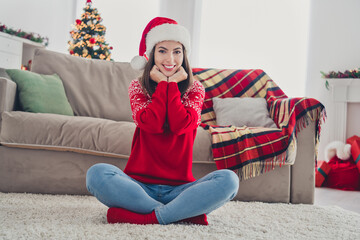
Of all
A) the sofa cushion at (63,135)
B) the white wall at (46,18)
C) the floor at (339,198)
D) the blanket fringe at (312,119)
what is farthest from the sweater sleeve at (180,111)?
the white wall at (46,18)

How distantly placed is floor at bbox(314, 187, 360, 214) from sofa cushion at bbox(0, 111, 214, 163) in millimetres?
1020

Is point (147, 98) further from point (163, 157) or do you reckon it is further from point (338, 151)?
point (338, 151)

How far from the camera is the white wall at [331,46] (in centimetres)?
384

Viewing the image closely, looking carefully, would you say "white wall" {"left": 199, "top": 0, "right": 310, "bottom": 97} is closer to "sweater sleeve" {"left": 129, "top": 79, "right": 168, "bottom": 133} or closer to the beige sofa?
the beige sofa

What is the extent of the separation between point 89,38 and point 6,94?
2.80 meters

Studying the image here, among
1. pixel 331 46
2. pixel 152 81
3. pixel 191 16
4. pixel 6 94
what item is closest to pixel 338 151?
pixel 331 46

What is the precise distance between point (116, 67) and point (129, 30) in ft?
8.73

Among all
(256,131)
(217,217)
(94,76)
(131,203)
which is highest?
(94,76)

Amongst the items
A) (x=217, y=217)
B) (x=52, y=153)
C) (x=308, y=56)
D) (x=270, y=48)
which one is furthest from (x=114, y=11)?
(x=217, y=217)

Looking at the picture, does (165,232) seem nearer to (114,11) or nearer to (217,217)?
(217,217)

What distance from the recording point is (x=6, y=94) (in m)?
2.00

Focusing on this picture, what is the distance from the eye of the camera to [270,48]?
14.3ft

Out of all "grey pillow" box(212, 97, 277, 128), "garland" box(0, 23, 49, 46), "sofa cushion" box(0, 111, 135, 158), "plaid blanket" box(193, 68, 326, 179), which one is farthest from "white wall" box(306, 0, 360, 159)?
"garland" box(0, 23, 49, 46)

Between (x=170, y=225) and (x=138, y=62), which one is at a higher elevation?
(x=138, y=62)
